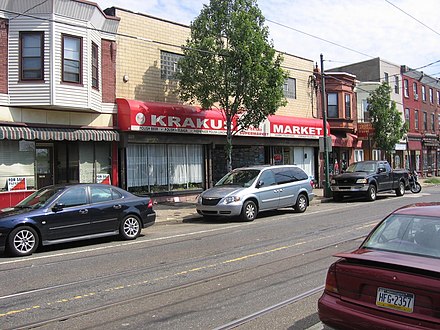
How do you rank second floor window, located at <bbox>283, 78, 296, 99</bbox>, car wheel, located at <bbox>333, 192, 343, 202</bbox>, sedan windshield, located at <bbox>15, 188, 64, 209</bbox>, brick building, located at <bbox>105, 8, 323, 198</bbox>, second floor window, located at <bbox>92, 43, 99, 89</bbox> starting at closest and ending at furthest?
sedan windshield, located at <bbox>15, 188, 64, 209</bbox> < second floor window, located at <bbox>92, 43, 99, 89</bbox> < brick building, located at <bbox>105, 8, 323, 198</bbox> < car wheel, located at <bbox>333, 192, 343, 202</bbox> < second floor window, located at <bbox>283, 78, 296, 99</bbox>

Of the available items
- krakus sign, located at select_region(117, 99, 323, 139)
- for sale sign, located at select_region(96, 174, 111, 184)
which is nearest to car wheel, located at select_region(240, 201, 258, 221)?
krakus sign, located at select_region(117, 99, 323, 139)

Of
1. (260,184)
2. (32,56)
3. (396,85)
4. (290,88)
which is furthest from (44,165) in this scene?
(396,85)

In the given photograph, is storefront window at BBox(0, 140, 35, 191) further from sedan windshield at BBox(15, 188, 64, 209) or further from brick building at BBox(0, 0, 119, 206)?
sedan windshield at BBox(15, 188, 64, 209)

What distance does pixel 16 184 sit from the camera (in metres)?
14.5

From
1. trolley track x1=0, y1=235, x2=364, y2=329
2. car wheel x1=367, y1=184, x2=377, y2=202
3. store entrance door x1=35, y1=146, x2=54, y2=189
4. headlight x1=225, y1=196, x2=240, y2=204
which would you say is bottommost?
trolley track x1=0, y1=235, x2=364, y2=329

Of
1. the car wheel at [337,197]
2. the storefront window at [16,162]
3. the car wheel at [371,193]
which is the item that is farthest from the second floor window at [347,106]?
the storefront window at [16,162]

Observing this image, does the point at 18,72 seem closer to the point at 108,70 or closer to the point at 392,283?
the point at 108,70

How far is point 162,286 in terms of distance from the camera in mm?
6145

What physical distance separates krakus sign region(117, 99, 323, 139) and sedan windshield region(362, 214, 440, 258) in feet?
43.5

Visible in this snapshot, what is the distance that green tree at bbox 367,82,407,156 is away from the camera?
95.3 feet

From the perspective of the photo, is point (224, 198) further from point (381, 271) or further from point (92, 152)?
point (381, 271)

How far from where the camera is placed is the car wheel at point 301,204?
51.0 ft

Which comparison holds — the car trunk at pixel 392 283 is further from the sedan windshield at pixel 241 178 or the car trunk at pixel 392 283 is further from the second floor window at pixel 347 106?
the second floor window at pixel 347 106

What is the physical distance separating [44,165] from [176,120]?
557cm
